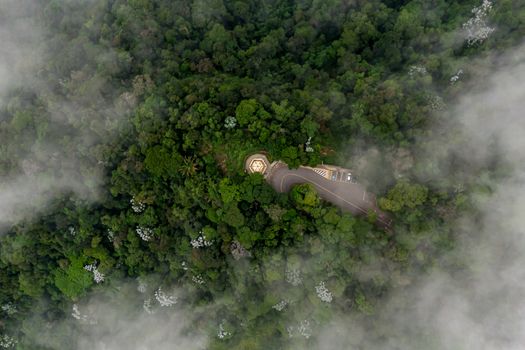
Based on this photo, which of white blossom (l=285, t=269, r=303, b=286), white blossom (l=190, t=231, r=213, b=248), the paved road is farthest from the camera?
white blossom (l=190, t=231, r=213, b=248)

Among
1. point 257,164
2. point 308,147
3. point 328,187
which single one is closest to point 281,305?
point 328,187

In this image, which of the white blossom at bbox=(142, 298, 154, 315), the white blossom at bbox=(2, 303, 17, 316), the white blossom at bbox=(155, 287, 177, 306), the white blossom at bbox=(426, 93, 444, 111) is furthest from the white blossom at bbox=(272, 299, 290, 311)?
the white blossom at bbox=(2, 303, 17, 316)

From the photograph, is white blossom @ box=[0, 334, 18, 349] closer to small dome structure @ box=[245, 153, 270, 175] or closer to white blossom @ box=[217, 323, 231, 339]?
white blossom @ box=[217, 323, 231, 339]

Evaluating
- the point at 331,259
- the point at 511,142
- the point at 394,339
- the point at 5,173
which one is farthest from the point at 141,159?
the point at 511,142

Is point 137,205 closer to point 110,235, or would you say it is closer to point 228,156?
point 110,235

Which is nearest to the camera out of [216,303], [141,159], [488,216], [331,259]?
[488,216]

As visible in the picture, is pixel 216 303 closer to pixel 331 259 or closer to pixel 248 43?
pixel 331 259
